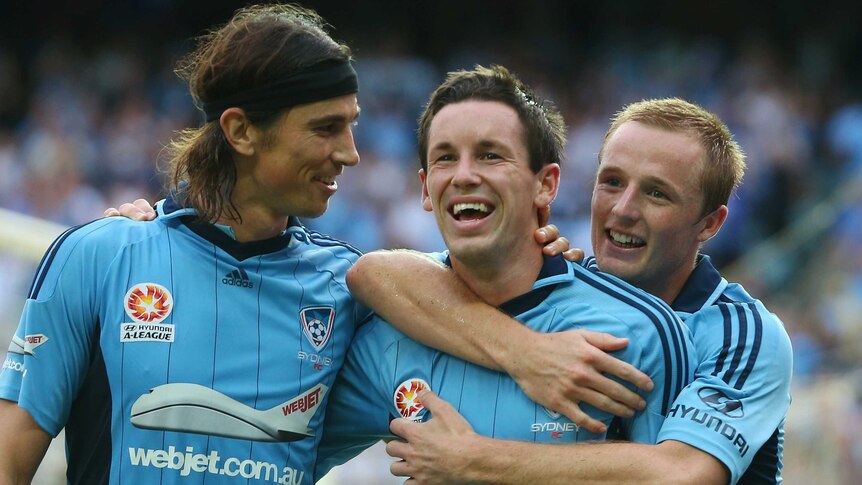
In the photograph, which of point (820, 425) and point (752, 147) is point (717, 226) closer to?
point (820, 425)

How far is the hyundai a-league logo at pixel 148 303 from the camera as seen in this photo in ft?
13.3

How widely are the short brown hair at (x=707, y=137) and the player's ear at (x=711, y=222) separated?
0.02 m

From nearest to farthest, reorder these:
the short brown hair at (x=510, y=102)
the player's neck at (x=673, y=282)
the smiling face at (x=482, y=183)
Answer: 1. the smiling face at (x=482, y=183)
2. the short brown hair at (x=510, y=102)
3. the player's neck at (x=673, y=282)

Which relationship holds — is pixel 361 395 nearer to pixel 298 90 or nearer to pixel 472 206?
pixel 472 206

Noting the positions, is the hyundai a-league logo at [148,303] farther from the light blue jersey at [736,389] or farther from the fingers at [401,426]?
the light blue jersey at [736,389]

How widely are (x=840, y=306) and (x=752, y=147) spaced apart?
126 inches

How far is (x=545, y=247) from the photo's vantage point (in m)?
4.26

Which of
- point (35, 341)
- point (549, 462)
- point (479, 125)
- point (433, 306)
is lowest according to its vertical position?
point (549, 462)

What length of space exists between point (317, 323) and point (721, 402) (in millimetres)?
1377

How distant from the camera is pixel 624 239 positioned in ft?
15.1

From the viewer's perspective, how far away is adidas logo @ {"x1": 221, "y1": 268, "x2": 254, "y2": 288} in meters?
4.18

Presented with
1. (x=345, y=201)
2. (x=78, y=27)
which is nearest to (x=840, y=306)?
(x=345, y=201)

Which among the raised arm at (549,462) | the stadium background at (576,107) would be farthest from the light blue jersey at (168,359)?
the stadium background at (576,107)

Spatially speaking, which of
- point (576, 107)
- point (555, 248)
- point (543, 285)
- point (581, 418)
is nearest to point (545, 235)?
point (555, 248)
